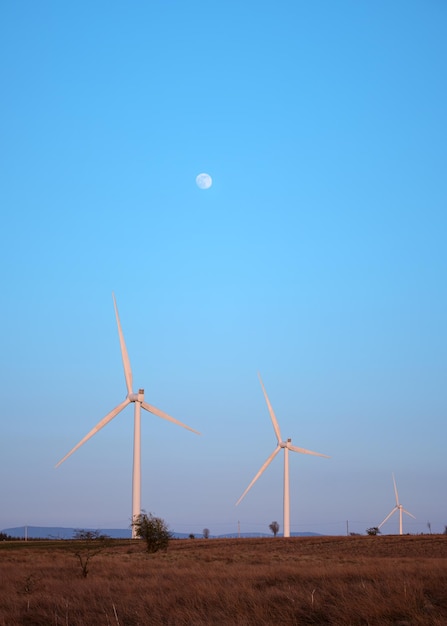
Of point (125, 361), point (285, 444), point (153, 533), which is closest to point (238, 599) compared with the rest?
point (153, 533)

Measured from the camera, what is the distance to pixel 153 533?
68.1 meters

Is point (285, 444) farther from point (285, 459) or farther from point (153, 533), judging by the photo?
point (153, 533)

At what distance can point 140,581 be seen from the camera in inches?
1178

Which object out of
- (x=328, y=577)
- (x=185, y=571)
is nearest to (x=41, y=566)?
(x=185, y=571)

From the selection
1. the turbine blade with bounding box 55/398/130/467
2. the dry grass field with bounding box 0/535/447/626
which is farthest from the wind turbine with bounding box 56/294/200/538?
the dry grass field with bounding box 0/535/447/626

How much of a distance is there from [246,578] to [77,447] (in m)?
53.7

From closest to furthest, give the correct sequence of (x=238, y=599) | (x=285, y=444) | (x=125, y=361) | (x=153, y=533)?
1. (x=238, y=599)
2. (x=153, y=533)
3. (x=125, y=361)
4. (x=285, y=444)

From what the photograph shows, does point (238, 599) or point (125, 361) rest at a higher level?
point (125, 361)

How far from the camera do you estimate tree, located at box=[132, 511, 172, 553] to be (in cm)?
6781

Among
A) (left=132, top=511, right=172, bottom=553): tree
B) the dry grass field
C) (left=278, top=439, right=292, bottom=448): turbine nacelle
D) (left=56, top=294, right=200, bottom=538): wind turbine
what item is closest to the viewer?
the dry grass field

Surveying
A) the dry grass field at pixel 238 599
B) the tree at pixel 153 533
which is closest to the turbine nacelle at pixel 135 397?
the tree at pixel 153 533

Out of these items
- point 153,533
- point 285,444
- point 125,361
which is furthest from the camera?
point 285,444

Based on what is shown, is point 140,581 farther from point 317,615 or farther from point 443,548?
point 443,548

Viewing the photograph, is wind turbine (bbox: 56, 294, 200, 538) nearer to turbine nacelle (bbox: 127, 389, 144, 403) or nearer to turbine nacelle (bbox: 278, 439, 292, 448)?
turbine nacelle (bbox: 127, 389, 144, 403)
